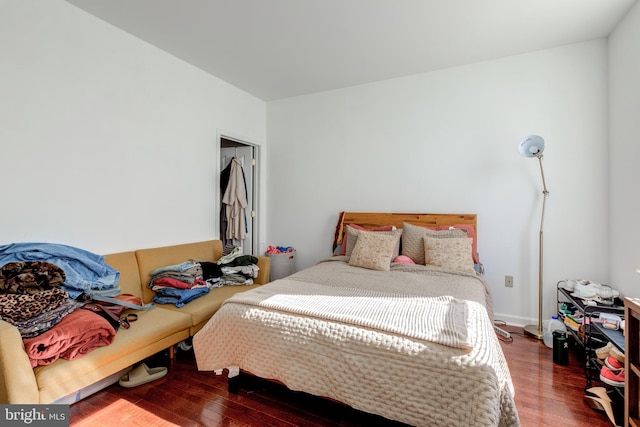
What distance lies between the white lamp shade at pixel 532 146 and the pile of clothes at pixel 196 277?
2842 millimetres

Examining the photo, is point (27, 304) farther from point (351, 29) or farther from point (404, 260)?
point (351, 29)

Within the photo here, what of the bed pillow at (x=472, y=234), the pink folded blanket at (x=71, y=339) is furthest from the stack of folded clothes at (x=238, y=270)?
the bed pillow at (x=472, y=234)

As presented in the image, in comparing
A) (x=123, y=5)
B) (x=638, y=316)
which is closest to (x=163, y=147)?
(x=123, y=5)

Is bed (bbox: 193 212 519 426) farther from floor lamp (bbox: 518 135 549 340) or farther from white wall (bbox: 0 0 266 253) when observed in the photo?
white wall (bbox: 0 0 266 253)

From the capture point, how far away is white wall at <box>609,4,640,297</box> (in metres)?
2.22

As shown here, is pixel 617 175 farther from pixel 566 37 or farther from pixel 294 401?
pixel 294 401

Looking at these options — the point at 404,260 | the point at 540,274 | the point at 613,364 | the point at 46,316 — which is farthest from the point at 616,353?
the point at 46,316

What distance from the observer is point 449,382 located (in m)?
A: 1.27

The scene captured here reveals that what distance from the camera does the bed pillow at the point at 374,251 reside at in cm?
285

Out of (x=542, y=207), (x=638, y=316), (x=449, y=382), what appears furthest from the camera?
(x=542, y=207)

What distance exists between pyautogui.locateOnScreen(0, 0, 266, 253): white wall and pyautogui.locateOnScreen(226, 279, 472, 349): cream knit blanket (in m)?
1.48

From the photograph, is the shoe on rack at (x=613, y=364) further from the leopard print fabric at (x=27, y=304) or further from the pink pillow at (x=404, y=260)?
the leopard print fabric at (x=27, y=304)

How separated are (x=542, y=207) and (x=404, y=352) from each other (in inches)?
97.5

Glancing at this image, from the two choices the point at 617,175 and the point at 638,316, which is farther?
the point at 617,175
